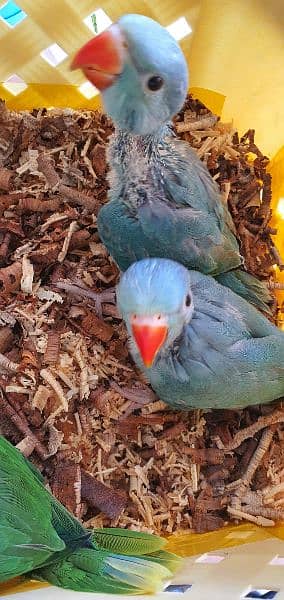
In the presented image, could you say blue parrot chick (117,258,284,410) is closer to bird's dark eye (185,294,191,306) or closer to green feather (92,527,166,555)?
bird's dark eye (185,294,191,306)

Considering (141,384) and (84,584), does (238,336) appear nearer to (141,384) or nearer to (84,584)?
(141,384)

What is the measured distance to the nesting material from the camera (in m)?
1.22

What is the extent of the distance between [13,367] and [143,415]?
0.82ft

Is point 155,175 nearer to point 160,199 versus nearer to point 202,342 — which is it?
point 160,199

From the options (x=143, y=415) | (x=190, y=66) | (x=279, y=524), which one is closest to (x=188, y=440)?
(x=143, y=415)

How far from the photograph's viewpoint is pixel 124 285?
1003 mm

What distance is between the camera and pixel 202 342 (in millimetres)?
1090

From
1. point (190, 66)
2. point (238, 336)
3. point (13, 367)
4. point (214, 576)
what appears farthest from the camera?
point (190, 66)

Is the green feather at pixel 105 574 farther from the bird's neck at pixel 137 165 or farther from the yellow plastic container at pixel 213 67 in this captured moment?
the bird's neck at pixel 137 165

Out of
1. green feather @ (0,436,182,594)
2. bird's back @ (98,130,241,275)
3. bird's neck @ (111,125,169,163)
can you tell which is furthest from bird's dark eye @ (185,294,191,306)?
green feather @ (0,436,182,594)

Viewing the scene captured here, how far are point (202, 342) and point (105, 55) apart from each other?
1.47 feet

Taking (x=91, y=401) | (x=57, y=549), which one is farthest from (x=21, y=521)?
(x=91, y=401)

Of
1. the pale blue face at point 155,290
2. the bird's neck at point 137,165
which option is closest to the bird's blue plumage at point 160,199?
the bird's neck at point 137,165

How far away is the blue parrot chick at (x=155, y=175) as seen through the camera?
3.15 feet
